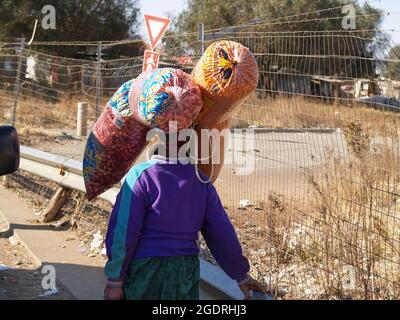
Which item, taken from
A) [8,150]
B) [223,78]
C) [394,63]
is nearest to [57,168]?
[8,150]

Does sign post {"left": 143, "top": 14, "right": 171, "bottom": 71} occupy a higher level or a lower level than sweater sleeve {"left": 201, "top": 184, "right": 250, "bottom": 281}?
higher

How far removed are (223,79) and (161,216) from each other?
2.83ft

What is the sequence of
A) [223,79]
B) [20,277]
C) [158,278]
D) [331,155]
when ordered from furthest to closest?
[20,277] → [331,155] → [223,79] → [158,278]

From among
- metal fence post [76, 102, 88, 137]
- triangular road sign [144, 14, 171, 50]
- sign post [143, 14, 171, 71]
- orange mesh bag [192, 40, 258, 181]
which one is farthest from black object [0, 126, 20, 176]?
metal fence post [76, 102, 88, 137]

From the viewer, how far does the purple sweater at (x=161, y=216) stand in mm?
2855

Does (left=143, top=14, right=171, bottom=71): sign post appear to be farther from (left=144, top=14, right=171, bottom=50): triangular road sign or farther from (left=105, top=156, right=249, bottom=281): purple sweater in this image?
(left=105, top=156, right=249, bottom=281): purple sweater

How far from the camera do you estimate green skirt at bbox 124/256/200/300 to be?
2920 millimetres

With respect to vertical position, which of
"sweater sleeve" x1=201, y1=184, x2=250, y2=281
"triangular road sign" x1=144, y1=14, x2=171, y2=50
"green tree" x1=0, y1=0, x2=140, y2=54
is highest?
"green tree" x1=0, y1=0, x2=140, y2=54

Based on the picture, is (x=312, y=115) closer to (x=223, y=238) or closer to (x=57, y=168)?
(x=223, y=238)

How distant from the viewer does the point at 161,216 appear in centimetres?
288

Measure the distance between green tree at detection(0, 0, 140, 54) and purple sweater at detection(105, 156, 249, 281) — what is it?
1125 inches

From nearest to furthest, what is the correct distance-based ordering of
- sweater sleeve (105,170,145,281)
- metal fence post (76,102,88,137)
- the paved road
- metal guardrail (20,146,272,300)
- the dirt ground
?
1. sweater sleeve (105,170,145,281)
2. metal guardrail (20,146,272,300)
3. the dirt ground
4. the paved road
5. metal fence post (76,102,88,137)

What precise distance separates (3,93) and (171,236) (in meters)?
13.6

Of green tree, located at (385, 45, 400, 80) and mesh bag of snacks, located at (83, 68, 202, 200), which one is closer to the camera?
mesh bag of snacks, located at (83, 68, 202, 200)
